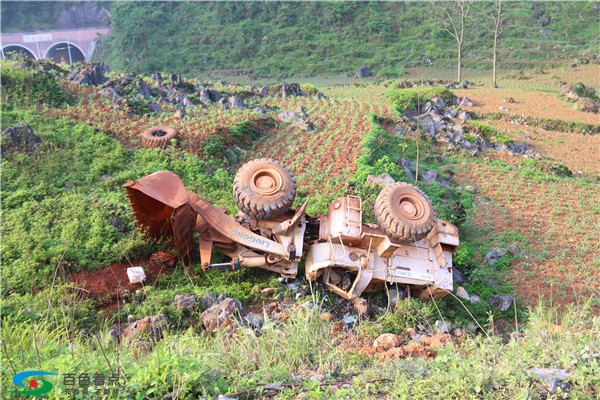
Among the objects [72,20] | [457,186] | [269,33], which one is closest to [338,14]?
[269,33]

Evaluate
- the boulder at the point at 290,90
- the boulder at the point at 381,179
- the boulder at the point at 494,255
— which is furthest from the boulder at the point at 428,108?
the boulder at the point at 494,255

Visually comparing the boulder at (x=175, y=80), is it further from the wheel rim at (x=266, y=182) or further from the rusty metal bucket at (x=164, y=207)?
the wheel rim at (x=266, y=182)

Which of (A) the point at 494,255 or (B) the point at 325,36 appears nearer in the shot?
(A) the point at 494,255

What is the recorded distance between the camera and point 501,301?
681cm

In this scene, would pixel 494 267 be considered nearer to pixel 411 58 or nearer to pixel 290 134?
pixel 290 134

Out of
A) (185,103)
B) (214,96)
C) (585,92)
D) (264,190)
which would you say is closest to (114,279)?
(264,190)

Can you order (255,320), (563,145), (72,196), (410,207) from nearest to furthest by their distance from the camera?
(255,320), (410,207), (72,196), (563,145)

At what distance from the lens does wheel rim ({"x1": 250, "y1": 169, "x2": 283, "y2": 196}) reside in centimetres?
620

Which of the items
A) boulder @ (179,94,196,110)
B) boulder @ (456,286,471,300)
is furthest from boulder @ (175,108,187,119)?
boulder @ (456,286,471,300)

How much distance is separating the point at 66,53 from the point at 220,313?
46.3 m

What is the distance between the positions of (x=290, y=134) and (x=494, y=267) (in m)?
6.94

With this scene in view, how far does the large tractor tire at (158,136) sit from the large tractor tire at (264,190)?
4897 mm

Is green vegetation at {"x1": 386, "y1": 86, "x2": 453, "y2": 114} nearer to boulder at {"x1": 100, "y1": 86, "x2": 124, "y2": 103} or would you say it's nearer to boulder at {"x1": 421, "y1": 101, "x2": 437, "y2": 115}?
boulder at {"x1": 421, "y1": 101, "x2": 437, "y2": 115}

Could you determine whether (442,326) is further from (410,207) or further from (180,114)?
(180,114)
